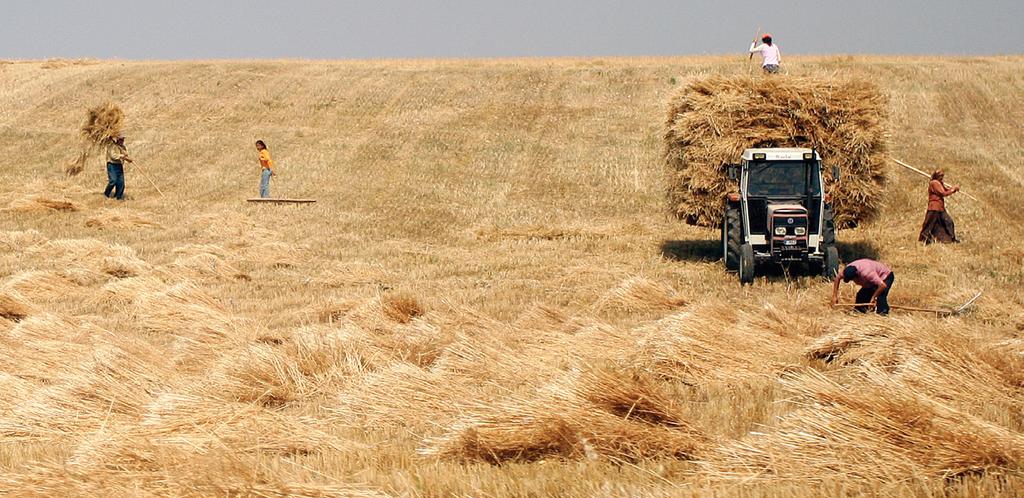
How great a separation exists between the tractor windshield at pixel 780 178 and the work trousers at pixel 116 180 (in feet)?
48.7

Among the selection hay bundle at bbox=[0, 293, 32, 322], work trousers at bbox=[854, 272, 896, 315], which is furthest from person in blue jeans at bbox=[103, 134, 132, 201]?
work trousers at bbox=[854, 272, 896, 315]

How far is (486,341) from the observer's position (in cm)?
795

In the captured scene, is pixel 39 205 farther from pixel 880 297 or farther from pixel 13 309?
pixel 880 297

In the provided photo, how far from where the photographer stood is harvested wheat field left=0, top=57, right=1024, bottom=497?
487cm

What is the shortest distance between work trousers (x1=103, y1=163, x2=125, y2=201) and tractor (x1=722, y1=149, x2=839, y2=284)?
14.7 m

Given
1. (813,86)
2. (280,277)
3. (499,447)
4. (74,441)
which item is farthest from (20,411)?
(813,86)

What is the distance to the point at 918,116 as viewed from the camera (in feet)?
100

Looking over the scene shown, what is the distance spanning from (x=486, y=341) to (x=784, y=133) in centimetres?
784

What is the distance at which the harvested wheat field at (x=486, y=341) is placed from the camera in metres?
4.87

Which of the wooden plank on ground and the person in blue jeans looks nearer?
the wooden plank on ground

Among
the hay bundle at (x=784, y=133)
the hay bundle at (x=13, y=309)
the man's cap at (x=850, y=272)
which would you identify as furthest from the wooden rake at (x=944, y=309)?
the hay bundle at (x=13, y=309)

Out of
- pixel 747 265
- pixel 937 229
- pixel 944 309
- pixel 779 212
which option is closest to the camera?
pixel 944 309

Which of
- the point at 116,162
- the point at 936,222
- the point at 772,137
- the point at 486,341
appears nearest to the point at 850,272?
the point at 486,341

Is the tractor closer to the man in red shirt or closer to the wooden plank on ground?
the man in red shirt
